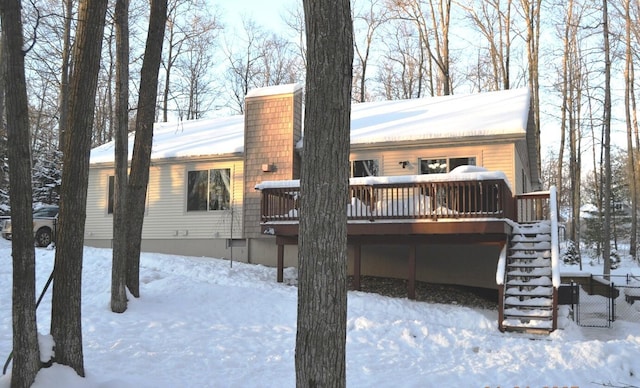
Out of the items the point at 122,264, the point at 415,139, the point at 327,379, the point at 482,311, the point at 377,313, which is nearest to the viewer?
the point at 327,379

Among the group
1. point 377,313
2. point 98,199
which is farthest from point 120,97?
point 98,199

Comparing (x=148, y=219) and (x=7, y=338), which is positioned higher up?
(x=148, y=219)

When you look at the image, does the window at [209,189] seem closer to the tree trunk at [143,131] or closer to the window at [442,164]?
the tree trunk at [143,131]

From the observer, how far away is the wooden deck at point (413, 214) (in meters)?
10.4

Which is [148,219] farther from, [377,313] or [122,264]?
[377,313]

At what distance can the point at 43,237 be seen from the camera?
1575cm

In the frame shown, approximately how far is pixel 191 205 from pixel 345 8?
13.0 metres

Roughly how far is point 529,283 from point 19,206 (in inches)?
335

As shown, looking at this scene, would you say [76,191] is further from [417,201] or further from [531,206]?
[531,206]

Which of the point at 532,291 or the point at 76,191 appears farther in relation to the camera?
the point at 532,291

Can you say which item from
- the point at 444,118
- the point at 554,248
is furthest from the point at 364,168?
the point at 554,248

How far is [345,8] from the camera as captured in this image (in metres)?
3.54

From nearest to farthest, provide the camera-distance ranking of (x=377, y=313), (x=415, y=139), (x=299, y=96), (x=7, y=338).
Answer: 1. (x=7, y=338)
2. (x=377, y=313)
3. (x=415, y=139)
4. (x=299, y=96)

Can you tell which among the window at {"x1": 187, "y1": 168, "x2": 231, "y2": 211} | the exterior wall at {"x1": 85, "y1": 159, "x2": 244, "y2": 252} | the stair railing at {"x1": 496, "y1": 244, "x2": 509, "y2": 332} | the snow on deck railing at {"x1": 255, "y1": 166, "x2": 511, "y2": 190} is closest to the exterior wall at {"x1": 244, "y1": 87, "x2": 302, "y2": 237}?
the exterior wall at {"x1": 85, "y1": 159, "x2": 244, "y2": 252}
